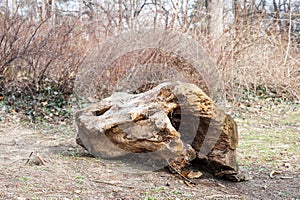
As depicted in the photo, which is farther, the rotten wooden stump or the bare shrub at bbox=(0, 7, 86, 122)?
the bare shrub at bbox=(0, 7, 86, 122)

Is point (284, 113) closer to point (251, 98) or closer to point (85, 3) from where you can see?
point (251, 98)

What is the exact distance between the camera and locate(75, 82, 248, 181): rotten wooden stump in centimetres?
286

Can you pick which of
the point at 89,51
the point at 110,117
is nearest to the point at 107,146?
the point at 110,117

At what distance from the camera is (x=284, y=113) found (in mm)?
7293

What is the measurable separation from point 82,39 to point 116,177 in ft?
14.7

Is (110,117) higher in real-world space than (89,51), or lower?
lower

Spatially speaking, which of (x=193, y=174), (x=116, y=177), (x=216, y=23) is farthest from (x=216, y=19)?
(x=116, y=177)

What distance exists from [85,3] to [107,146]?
6976 millimetres

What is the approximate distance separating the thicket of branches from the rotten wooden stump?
10.9 feet

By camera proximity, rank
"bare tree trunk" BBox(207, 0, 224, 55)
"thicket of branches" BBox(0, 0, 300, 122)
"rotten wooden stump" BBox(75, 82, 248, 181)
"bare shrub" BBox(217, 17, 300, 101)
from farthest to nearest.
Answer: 1. "bare shrub" BBox(217, 17, 300, 101)
2. "bare tree trunk" BBox(207, 0, 224, 55)
3. "thicket of branches" BBox(0, 0, 300, 122)
4. "rotten wooden stump" BBox(75, 82, 248, 181)

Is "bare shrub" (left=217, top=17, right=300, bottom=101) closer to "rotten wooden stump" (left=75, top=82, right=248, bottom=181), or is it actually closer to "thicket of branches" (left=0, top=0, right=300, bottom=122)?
"thicket of branches" (left=0, top=0, right=300, bottom=122)

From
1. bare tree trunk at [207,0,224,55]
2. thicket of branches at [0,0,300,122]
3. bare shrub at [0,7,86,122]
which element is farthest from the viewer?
bare tree trunk at [207,0,224,55]

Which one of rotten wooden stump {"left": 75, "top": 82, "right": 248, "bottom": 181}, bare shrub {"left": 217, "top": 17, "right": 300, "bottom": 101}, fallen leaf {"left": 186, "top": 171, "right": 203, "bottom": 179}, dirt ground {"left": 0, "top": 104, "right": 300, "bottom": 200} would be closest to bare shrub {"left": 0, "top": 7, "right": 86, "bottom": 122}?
dirt ground {"left": 0, "top": 104, "right": 300, "bottom": 200}

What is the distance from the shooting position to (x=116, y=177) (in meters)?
2.73
